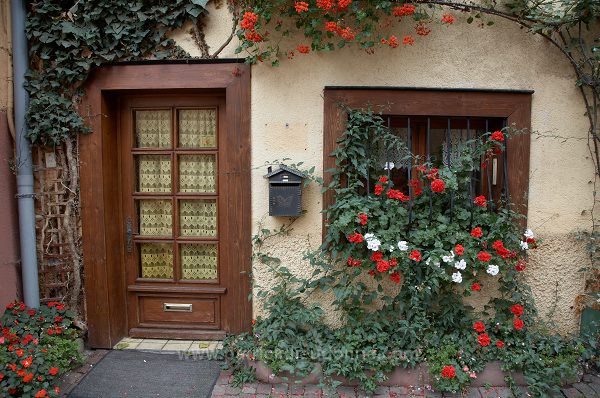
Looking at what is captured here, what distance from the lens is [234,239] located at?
10.8 ft

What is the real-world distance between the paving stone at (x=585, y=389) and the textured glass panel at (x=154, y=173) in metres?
3.76

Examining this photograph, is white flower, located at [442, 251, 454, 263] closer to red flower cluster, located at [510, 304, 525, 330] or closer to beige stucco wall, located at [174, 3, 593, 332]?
red flower cluster, located at [510, 304, 525, 330]

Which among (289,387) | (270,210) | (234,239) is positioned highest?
(270,210)

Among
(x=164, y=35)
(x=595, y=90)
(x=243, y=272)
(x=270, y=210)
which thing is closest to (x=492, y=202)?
(x=595, y=90)

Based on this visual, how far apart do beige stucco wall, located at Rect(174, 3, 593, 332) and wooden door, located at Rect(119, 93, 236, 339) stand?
0.54 meters

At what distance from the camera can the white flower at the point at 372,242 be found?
2863 mm

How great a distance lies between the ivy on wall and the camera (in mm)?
3131

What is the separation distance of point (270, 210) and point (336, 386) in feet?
4.71

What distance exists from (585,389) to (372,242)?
2.00 metres

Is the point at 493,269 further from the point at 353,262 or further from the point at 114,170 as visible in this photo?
the point at 114,170

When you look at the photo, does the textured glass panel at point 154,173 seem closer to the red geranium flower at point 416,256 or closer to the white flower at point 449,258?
the red geranium flower at point 416,256

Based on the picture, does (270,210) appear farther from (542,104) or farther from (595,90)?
(595,90)

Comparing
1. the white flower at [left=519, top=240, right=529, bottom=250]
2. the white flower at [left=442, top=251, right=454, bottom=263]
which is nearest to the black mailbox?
the white flower at [left=442, top=251, right=454, bottom=263]

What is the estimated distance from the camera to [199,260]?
360 centimetres
